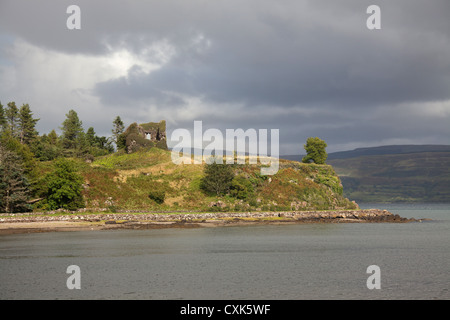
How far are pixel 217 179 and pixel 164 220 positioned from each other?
1960 cm

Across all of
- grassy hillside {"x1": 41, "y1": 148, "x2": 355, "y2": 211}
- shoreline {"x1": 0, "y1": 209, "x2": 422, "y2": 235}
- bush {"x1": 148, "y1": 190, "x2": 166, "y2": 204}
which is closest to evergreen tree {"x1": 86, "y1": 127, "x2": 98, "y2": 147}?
grassy hillside {"x1": 41, "y1": 148, "x2": 355, "y2": 211}

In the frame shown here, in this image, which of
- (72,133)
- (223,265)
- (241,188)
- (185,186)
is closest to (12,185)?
(185,186)

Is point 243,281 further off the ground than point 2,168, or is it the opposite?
point 2,168

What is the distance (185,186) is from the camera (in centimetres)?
9394

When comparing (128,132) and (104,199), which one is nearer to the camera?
(104,199)

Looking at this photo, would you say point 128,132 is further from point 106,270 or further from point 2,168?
point 106,270

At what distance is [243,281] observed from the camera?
30.2 meters

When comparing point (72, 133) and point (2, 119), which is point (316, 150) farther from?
point (2, 119)

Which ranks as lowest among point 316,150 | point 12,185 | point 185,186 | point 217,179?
point 185,186

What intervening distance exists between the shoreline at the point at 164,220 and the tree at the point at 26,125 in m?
58.4

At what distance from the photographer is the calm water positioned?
26969mm
